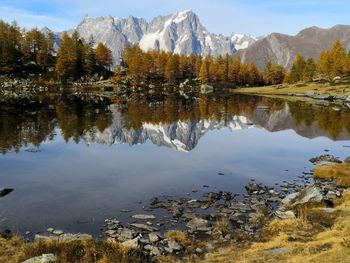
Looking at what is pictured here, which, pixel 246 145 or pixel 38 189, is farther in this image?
→ pixel 246 145

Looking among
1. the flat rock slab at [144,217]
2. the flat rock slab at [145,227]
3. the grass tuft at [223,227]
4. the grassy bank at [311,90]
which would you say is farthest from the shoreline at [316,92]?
the flat rock slab at [145,227]

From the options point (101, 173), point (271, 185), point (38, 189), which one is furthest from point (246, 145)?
point (38, 189)

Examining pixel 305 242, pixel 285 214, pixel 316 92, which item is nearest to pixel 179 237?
pixel 305 242

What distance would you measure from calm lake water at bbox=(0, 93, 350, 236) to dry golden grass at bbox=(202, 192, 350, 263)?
29.7ft

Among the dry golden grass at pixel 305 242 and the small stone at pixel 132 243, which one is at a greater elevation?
the dry golden grass at pixel 305 242

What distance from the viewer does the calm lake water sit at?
2892 cm

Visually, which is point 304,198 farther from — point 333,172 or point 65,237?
point 65,237

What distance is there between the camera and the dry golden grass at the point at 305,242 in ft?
57.3

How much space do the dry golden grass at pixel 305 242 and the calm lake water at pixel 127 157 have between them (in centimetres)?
906

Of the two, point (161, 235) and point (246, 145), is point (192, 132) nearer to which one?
point (246, 145)

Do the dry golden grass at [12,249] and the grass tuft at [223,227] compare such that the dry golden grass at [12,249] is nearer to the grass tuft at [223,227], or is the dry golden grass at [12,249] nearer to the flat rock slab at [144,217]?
the flat rock slab at [144,217]

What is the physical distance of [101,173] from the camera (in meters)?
38.4

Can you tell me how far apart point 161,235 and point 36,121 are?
53.9 meters

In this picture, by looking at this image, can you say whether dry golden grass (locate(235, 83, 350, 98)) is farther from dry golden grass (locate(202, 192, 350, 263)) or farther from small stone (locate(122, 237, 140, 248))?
small stone (locate(122, 237, 140, 248))
